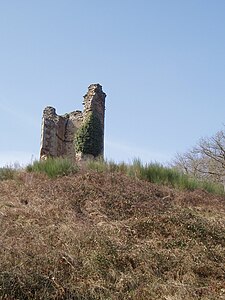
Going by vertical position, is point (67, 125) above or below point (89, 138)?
above

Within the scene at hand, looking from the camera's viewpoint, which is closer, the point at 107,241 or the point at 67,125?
the point at 107,241

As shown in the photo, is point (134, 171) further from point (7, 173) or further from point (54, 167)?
point (7, 173)

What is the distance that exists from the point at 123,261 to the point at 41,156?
1146 cm

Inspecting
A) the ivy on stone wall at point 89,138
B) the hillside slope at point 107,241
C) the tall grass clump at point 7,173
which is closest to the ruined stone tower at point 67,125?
the ivy on stone wall at point 89,138

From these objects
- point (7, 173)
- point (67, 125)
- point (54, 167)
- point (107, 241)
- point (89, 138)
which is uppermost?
point (67, 125)

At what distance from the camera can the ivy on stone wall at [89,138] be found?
57.7 ft

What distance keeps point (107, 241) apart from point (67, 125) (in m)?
12.5

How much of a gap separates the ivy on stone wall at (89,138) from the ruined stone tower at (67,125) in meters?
0.21

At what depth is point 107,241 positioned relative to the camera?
7691mm

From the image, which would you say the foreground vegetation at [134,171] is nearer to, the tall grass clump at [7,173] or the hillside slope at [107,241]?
the tall grass clump at [7,173]

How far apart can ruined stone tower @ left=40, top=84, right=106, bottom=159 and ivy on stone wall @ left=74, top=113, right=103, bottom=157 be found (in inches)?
8.3

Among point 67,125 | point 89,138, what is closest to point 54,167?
point 89,138

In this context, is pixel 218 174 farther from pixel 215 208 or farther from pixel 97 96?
pixel 215 208

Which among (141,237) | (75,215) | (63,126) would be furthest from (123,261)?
(63,126)
